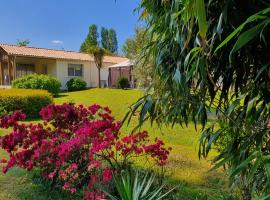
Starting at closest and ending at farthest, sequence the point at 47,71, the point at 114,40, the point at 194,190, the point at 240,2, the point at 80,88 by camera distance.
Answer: the point at 240,2 < the point at 194,190 < the point at 80,88 < the point at 47,71 < the point at 114,40

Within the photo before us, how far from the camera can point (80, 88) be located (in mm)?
28625

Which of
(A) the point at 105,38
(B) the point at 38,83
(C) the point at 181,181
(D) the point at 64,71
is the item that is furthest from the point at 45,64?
(A) the point at 105,38

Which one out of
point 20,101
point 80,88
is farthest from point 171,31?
point 80,88

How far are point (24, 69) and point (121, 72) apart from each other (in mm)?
8788

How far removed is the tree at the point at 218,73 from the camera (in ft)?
8.49

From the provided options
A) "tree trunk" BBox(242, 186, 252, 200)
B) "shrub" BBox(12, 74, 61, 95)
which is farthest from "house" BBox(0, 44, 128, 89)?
"tree trunk" BBox(242, 186, 252, 200)

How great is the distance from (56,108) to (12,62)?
24.3 metres

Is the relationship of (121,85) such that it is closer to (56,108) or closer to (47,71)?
(47,71)

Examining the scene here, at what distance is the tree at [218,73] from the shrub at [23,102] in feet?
38.2

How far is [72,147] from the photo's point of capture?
475cm

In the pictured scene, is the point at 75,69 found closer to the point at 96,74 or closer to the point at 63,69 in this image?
the point at 63,69

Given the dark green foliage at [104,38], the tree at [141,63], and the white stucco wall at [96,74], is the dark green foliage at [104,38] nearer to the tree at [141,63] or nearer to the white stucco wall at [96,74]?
the white stucco wall at [96,74]

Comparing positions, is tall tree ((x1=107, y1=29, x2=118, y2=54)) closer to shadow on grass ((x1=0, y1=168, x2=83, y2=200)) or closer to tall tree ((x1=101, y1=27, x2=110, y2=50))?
tall tree ((x1=101, y1=27, x2=110, y2=50))

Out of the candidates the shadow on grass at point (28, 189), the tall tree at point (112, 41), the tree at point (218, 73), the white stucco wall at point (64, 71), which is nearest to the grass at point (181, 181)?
the shadow on grass at point (28, 189)
